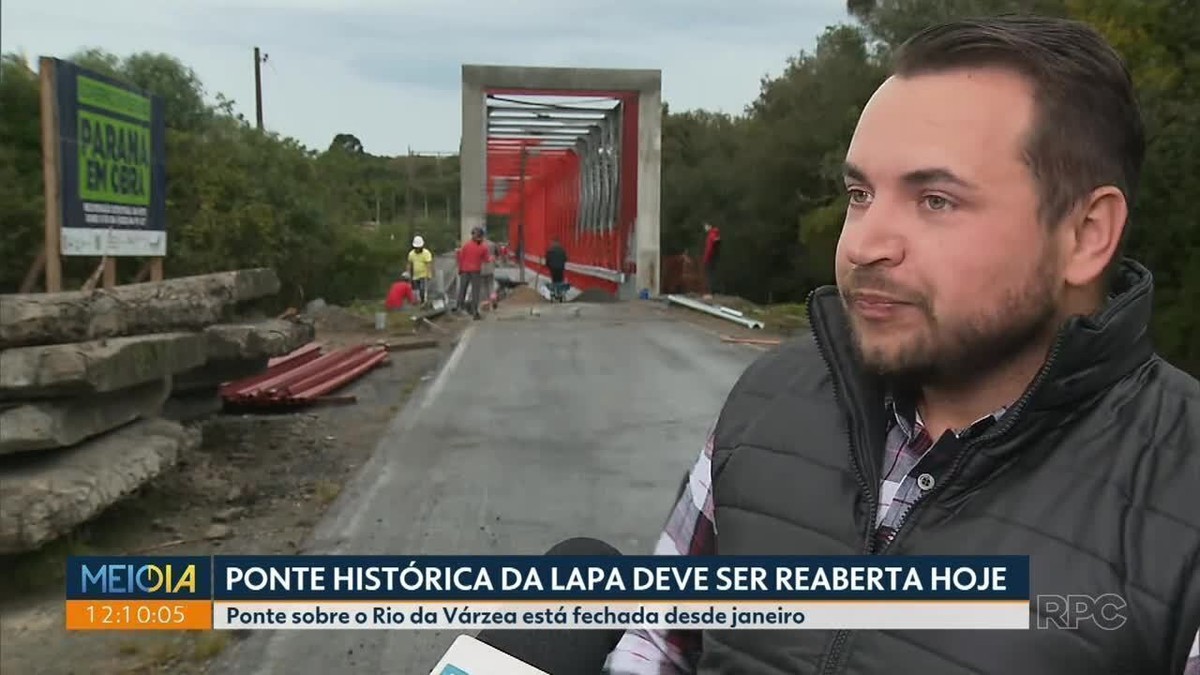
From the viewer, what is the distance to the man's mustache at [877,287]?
1406 mm

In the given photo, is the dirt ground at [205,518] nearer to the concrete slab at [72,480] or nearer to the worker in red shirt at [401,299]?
the concrete slab at [72,480]

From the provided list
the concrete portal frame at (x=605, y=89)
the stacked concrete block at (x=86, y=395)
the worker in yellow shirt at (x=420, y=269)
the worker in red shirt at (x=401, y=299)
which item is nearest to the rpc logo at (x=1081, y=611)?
the stacked concrete block at (x=86, y=395)

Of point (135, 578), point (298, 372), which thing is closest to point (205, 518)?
point (135, 578)

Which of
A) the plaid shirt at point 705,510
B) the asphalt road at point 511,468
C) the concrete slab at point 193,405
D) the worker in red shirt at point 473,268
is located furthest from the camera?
the worker in red shirt at point 473,268

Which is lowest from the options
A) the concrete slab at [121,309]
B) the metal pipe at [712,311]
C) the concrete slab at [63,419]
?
the metal pipe at [712,311]

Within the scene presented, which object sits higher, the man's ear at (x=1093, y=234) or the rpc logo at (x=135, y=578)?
the man's ear at (x=1093, y=234)

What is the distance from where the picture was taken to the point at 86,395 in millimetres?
5375

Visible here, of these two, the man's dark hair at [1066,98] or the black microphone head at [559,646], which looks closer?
the man's dark hair at [1066,98]

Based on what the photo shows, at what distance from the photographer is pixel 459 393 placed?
10211mm

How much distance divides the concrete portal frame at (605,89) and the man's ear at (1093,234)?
24035mm

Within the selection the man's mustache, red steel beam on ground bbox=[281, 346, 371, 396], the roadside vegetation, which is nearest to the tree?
the roadside vegetation

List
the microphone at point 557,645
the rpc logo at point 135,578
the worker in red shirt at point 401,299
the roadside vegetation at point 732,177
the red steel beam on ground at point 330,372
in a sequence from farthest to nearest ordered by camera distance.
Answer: the worker in red shirt at point 401,299, the roadside vegetation at point 732,177, the red steel beam on ground at point 330,372, the rpc logo at point 135,578, the microphone at point 557,645

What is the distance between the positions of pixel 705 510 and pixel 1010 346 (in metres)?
0.54

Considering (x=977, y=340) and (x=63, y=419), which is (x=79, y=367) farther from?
(x=977, y=340)
